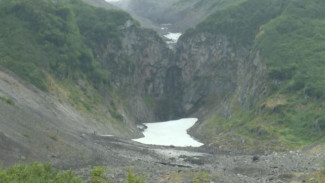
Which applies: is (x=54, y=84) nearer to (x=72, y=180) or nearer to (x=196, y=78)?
(x=196, y=78)

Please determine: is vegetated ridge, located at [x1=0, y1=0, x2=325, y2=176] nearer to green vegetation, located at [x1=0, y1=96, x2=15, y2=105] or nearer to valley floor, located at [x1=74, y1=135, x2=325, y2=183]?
green vegetation, located at [x1=0, y1=96, x2=15, y2=105]

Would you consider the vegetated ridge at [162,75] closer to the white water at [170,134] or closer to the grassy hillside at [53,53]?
the grassy hillside at [53,53]

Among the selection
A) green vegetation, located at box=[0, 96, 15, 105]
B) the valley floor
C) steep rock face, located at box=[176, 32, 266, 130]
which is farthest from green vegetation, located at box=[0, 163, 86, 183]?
steep rock face, located at box=[176, 32, 266, 130]

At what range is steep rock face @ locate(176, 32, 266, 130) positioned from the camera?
115819 mm

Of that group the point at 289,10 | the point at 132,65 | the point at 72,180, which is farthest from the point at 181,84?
the point at 72,180

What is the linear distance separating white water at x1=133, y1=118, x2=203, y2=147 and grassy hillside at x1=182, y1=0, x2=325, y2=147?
5.87 metres

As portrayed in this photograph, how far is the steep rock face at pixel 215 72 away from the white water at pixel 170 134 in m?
7.72

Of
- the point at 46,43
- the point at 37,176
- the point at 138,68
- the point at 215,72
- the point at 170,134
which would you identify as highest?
the point at 138,68

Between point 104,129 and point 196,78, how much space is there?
167 feet

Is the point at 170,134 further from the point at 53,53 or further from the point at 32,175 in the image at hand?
the point at 32,175

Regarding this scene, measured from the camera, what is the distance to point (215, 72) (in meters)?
138

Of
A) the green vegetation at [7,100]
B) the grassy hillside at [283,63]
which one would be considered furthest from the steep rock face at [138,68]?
the green vegetation at [7,100]

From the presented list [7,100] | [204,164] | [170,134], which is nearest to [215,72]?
[170,134]

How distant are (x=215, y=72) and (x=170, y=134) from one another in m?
32.4
